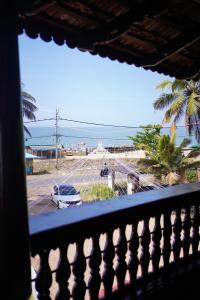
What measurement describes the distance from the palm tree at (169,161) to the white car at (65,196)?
2925 mm

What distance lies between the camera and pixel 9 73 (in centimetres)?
64

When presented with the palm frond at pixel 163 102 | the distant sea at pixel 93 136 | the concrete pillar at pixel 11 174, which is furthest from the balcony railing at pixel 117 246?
the palm frond at pixel 163 102

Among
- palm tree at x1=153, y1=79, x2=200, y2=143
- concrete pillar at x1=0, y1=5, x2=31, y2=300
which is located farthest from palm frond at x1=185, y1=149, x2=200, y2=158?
concrete pillar at x1=0, y1=5, x2=31, y2=300

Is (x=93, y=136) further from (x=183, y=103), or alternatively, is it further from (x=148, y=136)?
(x=183, y=103)

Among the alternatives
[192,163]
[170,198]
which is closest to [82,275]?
[170,198]

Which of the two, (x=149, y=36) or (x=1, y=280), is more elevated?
(x=149, y=36)

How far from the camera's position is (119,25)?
1.37m

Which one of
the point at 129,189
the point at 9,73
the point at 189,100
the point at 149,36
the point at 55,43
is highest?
the point at 189,100

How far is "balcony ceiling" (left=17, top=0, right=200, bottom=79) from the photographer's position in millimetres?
1255

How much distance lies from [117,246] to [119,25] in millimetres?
1052

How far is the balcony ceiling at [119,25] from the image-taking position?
1.25 m

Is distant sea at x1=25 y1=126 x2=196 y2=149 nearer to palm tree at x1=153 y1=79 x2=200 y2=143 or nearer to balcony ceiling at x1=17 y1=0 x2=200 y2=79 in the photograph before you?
palm tree at x1=153 y1=79 x2=200 y2=143

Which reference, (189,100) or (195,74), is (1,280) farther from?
(189,100)

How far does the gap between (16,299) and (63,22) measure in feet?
3.94
